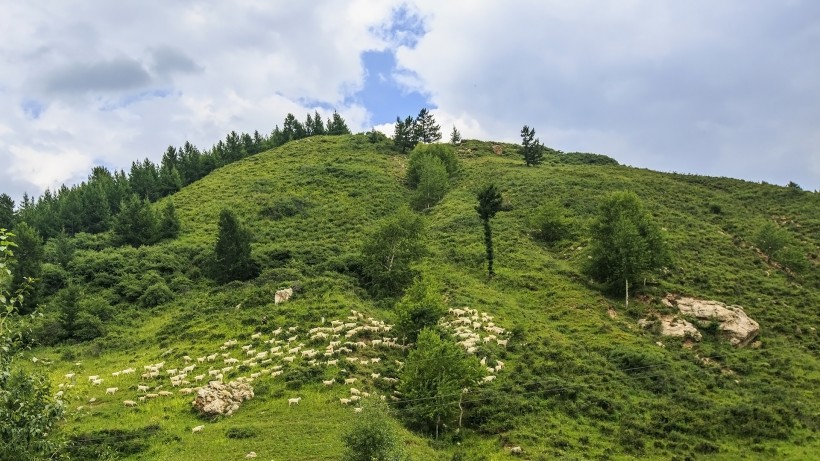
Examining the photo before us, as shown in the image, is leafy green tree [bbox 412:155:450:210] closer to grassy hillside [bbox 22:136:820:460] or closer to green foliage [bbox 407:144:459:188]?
grassy hillside [bbox 22:136:820:460]

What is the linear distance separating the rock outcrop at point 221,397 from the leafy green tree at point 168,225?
57.7 metres

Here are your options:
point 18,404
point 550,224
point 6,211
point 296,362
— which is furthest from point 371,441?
point 6,211

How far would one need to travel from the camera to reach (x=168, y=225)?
89.4 m

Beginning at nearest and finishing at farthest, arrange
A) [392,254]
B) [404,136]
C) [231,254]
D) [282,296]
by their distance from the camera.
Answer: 1. [282,296]
2. [392,254]
3. [231,254]
4. [404,136]

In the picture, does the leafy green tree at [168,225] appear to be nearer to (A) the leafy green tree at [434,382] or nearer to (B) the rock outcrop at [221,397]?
(B) the rock outcrop at [221,397]

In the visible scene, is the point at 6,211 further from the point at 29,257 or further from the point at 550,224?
the point at 550,224

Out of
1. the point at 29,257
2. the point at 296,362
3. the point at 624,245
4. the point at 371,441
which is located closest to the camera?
the point at 371,441

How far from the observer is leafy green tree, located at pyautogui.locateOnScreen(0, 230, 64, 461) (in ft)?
35.1

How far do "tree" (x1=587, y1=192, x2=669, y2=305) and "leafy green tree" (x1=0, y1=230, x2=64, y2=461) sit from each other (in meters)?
58.1

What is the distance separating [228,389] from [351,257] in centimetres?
3400

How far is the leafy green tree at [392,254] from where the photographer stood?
6147 centimetres

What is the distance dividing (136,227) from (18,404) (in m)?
86.2

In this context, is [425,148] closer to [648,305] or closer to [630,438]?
[648,305]

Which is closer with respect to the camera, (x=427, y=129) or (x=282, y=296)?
(x=282, y=296)
